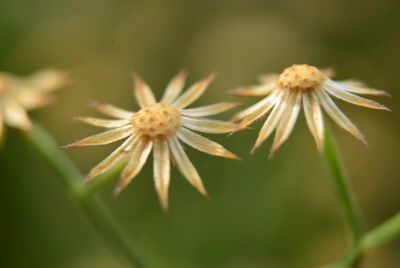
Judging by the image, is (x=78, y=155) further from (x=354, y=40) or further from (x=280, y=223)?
(x=354, y=40)

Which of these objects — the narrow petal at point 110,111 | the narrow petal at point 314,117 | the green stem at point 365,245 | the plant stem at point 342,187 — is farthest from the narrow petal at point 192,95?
the green stem at point 365,245

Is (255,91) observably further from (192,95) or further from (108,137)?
(108,137)

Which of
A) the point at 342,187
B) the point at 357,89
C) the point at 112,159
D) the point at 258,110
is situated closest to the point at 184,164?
the point at 112,159

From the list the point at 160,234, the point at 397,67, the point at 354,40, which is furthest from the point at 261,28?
the point at 160,234

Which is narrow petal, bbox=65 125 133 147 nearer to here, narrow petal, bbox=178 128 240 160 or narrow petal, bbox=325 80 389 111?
narrow petal, bbox=178 128 240 160

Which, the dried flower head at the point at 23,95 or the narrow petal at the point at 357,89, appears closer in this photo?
the narrow petal at the point at 357,89

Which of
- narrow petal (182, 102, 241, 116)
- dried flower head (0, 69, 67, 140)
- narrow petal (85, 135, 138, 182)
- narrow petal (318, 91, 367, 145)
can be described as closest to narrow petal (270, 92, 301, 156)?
narrow petal (318, 91, 367, 145)

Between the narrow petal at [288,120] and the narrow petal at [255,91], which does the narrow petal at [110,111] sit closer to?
the narrow petal at [255,91]
